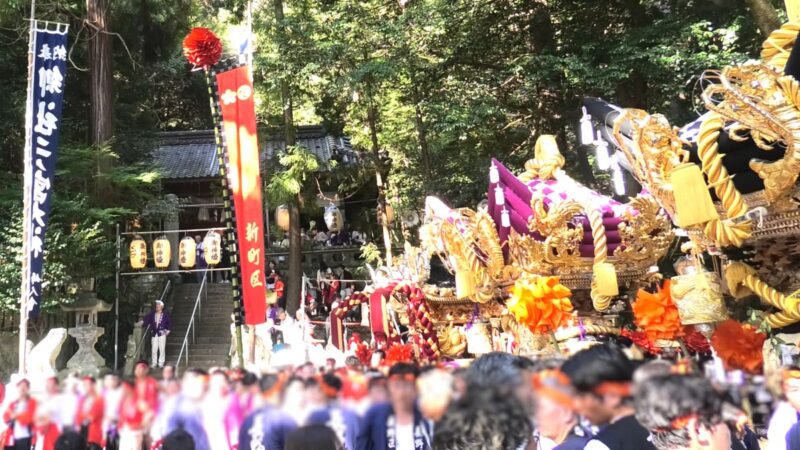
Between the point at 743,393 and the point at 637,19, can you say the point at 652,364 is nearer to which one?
the point at 743,393

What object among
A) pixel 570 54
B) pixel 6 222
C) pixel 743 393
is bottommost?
pixel 743 393

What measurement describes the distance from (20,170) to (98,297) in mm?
4070

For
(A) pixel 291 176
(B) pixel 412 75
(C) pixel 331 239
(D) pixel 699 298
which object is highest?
(B) pixel 412 75

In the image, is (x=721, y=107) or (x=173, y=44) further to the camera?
(x=173, y=44)

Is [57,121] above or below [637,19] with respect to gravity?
below

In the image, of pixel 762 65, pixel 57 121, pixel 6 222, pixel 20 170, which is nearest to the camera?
pixel 762 65

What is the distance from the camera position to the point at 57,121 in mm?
9539

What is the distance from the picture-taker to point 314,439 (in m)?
→ 2.72

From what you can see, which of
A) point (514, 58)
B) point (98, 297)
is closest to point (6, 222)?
point (98, 297)

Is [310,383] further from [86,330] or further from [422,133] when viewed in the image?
[422,133]

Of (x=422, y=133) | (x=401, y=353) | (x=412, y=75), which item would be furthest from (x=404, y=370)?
(x=422, y=133)

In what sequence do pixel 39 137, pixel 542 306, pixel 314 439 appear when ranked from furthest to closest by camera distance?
pixel 39 137 → pixel 542 306 → pixel 314 439

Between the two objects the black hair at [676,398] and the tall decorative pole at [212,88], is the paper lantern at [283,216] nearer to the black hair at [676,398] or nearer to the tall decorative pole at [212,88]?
the tall decorative pole at [212,88]

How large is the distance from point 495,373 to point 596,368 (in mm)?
352
